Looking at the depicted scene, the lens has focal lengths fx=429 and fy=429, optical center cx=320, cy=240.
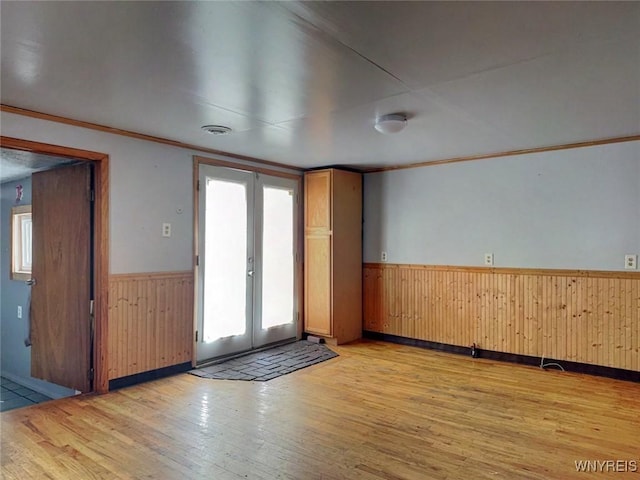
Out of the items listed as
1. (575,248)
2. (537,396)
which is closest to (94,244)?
(537,396)

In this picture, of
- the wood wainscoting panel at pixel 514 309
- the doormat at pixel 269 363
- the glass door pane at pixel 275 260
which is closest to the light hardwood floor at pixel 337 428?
the doormat at pixel 269 363

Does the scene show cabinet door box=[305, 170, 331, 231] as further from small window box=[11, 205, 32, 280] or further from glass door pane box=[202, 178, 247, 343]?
small window box=[11, 205, 32, 280]

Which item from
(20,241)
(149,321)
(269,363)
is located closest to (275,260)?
(269,363)

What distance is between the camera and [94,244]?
11.9ft

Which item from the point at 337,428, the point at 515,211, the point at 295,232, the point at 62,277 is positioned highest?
the point at 515,211

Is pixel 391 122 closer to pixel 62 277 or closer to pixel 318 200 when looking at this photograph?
pixel 318 200

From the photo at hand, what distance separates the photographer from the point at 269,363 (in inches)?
176

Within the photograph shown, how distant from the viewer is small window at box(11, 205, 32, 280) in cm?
525

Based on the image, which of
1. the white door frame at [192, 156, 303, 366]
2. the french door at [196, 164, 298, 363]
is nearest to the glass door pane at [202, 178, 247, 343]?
the french door at [196, 164, 298, 363]

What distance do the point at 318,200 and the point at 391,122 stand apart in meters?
2.25

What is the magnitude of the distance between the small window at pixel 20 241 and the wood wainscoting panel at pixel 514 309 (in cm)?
425

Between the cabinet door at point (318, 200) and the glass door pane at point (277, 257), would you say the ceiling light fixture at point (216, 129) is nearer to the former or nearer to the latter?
Result: the glass door pane at point (277, 257)

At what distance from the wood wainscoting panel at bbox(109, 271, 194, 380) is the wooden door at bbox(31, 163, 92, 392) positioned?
24 cm

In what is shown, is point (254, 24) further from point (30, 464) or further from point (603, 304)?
point (603, 304)
